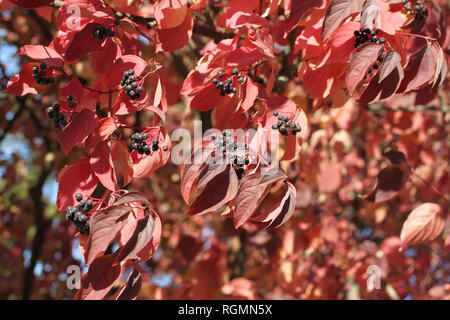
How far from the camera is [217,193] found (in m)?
1.10

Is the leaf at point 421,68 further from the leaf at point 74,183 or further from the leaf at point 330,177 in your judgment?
the leaf at point 330,177

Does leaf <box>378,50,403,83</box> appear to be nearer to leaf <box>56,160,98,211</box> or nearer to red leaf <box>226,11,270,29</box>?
red leaf <box>226,11,270,29</box>

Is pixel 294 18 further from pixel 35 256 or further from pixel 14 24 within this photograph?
pixel 14 24

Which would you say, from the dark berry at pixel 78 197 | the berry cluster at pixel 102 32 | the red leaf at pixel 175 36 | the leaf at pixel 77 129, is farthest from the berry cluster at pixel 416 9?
the dark berry at pixel 78 197

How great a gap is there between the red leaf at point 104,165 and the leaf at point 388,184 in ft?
3.45

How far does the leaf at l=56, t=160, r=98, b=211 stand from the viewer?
47.7 inches

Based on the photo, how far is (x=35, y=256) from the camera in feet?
9.90

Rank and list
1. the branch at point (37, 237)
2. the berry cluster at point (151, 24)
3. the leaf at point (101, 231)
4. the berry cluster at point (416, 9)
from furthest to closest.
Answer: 1. the branch at point (37, 237)
2. the berry cluster at point (151, 24)
3. the berry cluster at point (416, 9)
4. the leaf at point (101, 231)

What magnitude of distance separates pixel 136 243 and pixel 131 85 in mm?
427

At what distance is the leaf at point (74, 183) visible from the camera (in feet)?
3.97

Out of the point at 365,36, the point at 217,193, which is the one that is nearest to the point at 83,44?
the point at 217,193

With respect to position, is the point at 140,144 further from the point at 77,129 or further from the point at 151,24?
the point at 151,24
